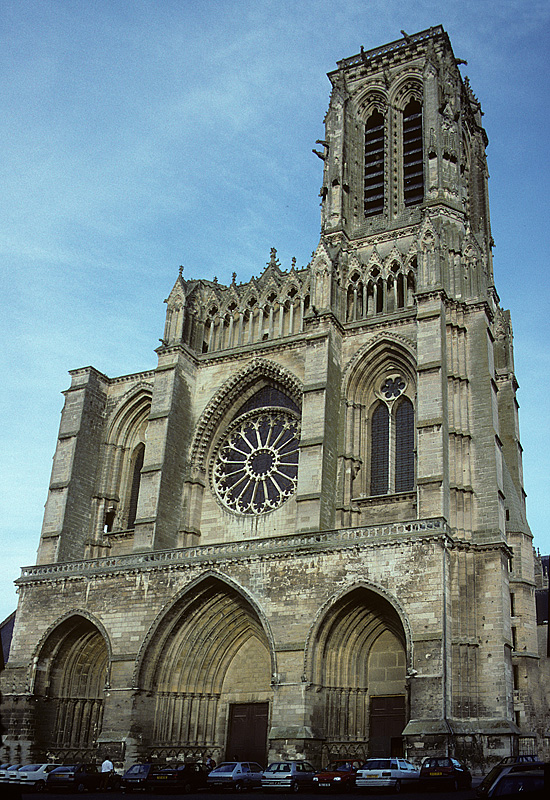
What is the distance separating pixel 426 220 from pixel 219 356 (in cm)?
847

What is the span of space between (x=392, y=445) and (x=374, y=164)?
12.9 metres

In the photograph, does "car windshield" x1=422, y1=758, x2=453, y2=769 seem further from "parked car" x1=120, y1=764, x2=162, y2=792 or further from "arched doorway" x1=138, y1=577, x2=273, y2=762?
"arched doorway" x1=138, y1=577, x2=273, y2=762

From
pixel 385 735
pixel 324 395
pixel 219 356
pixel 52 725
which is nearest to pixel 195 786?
pixel 385 735

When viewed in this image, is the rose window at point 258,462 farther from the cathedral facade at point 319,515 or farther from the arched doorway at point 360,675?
the arched doorway at point 360,675

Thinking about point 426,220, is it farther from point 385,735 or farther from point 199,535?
point 385,735

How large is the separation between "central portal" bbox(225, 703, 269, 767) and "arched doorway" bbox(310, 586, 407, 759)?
2.93m

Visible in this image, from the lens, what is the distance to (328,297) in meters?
27.0

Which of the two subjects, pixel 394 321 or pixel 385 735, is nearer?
pixel 385 735

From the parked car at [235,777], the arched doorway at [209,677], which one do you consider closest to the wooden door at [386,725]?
the arched doorway at [209,677]

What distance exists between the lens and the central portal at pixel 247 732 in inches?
900

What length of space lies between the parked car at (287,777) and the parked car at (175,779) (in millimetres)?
1658

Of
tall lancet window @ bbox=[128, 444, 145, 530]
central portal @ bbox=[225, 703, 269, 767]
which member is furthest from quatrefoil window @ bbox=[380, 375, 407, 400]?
central portal @ bbox=[225, 703, 269, 767]

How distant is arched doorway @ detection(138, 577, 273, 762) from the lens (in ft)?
74.7

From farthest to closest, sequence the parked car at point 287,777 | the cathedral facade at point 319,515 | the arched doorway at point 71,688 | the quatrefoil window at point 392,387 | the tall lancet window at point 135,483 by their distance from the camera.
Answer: the tall lancet window at point 135,483, the quatrefoil window at point 392,387, the arched doorway at point 71,688, the cathedral facade at point 319,515, the parked car at point 287,777
